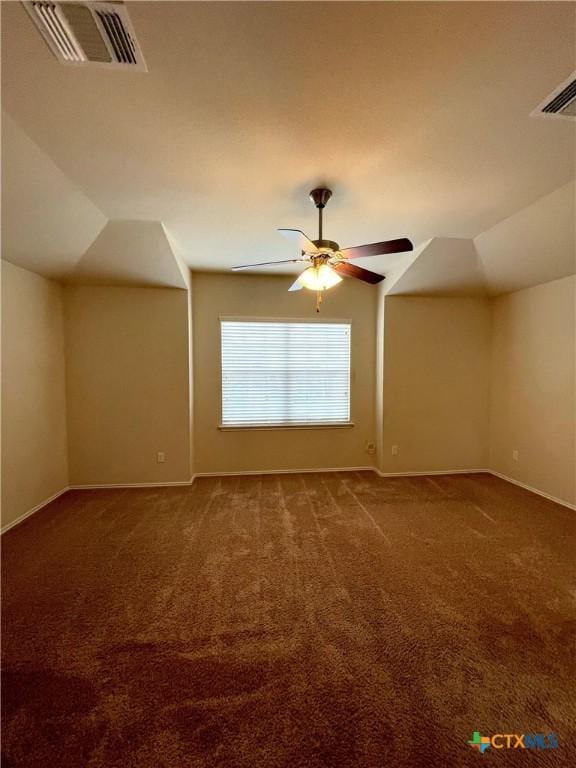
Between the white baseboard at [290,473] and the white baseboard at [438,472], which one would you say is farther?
the white baseboard at [438,472]

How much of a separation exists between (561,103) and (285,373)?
329cm

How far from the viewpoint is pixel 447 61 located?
4.26ft

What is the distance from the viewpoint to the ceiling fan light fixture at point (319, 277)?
2.15 m

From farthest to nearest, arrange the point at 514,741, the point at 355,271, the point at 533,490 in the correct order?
the point at 533,490
the point at 355,271
the point at 514,741

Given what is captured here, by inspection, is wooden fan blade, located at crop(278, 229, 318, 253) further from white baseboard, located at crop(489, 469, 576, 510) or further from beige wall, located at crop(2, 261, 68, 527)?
white baseboard, located at crop(489, 469, 576, 510)

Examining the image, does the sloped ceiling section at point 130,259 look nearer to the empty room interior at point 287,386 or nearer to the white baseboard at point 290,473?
the empty room interior at point 287,386

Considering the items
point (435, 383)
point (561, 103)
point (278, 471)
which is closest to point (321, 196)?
point (561, 103)

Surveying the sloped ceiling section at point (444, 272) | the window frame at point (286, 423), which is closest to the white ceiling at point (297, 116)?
the sloped ceiling section at point (444, 272)

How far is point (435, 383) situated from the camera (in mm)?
4191

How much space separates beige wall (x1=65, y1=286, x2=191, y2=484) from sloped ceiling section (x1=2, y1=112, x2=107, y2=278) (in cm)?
68

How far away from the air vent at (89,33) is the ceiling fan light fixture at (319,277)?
1.34 metres

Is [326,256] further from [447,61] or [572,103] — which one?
[572,103]

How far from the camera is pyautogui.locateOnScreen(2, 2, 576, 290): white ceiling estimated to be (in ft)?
3.88

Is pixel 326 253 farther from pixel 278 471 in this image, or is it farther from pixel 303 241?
pixel 278 471
